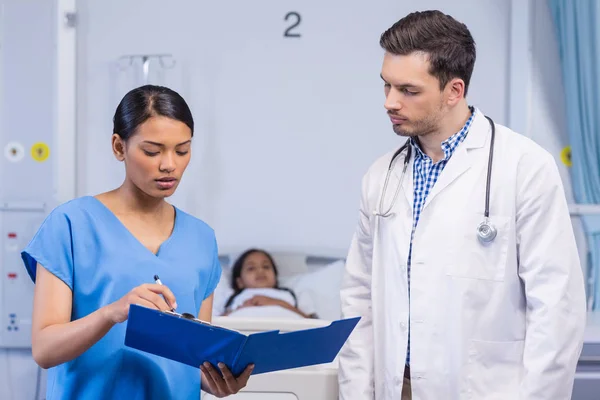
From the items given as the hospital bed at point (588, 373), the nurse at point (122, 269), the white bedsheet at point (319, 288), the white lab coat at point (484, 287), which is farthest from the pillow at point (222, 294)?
the nurse at point (122, 269)

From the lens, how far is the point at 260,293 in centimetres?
296

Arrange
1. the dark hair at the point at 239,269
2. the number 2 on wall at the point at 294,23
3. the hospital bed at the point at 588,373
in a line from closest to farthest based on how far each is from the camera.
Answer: the hospital bed at the point at 588,373 → the dark hair at the point at 239,269 → the number 2 on wall at the point at 294,23

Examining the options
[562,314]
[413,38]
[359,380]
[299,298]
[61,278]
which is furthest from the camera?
[299,298]

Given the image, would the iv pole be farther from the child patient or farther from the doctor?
the doctor

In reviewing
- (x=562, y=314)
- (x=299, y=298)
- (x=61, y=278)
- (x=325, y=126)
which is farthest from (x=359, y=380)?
(x=325, y=126)

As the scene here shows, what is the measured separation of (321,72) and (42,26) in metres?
1.17

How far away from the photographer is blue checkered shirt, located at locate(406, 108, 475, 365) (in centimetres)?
154

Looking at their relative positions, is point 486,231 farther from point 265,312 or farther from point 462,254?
point 265,312

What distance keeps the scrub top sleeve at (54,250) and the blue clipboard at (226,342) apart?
177mm

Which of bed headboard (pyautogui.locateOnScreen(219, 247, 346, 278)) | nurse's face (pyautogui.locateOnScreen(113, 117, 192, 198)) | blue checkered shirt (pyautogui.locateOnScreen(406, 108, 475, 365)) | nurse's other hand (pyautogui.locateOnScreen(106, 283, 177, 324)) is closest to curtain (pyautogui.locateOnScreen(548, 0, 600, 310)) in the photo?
bed headboard (pyautogui.locateOnScreen(219, 247, 346, 278))

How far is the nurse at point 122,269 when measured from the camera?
3.90 ft

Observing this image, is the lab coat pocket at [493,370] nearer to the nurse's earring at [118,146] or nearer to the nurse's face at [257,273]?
the nurse's earring at [118,146]

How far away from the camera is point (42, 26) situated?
10.1 feet

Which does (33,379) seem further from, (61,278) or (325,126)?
(61,278)
